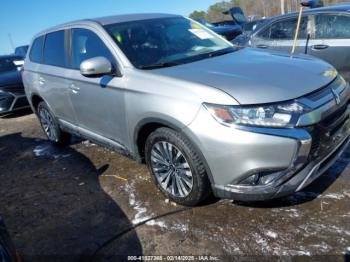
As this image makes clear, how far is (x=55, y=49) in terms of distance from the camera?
466 centimetres

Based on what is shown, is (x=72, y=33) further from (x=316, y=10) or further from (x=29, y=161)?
(x=316, y=10)

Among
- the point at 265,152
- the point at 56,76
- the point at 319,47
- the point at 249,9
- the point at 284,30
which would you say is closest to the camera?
the point at 265,152

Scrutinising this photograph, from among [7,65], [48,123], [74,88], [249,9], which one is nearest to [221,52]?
[74,88]

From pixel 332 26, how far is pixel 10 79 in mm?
7052

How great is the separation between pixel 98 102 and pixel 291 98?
80.8 inches

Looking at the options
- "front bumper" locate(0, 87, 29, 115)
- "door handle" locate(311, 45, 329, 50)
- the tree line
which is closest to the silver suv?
"door handle" locate(311, 45, 329, 50)

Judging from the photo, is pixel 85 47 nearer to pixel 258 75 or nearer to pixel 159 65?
pixel 159 65

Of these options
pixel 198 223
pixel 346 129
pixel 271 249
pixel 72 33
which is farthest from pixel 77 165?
pixel 346 129

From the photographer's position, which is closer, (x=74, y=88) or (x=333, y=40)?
(x=74, y=88)

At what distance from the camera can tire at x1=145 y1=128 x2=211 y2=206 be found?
9.54 feet

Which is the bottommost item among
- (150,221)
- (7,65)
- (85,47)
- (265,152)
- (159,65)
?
(150,221)

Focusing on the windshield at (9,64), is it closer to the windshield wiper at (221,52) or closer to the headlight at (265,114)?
the windshield wiper at (221,52)

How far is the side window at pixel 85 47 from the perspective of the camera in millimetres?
3627

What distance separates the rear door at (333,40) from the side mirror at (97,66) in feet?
12.4
